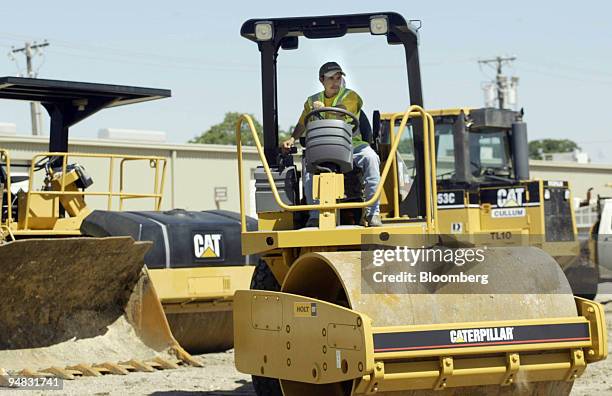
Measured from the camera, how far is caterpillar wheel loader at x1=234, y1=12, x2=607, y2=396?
20.0ft

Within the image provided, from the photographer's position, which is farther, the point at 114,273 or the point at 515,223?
the point at 515,223

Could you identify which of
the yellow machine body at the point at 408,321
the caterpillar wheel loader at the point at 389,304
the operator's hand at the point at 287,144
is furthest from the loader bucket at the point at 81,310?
the yellow machine body at the point at 408,321

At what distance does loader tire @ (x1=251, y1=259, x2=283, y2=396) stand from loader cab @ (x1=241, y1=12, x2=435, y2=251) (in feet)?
1.36

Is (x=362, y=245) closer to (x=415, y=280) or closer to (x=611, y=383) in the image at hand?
(x=415, y=280)

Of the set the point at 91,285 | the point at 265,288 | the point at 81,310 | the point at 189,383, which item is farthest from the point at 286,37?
the point at 81,310

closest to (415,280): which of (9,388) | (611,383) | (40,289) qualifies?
(611,383)

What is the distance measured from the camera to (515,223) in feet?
50.9

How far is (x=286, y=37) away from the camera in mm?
7871

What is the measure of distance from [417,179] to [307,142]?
30.7 inches

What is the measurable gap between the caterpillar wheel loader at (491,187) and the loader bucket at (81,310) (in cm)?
607

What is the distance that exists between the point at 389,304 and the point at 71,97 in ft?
20.8

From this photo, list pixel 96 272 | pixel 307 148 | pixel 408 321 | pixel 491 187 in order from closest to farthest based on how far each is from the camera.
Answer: pixel 408 321 < pixel 307 148 < pixel 96 272 < pixel 491 187

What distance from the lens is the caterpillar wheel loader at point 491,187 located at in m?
15.5

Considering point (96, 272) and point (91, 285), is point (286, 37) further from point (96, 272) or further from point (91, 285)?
point (91, 285)
